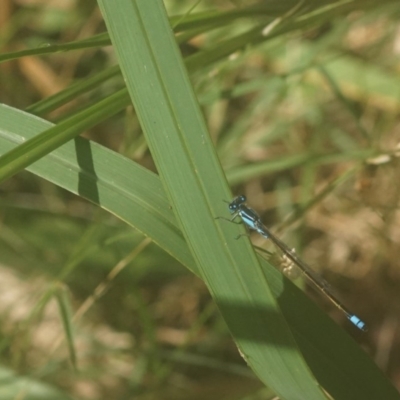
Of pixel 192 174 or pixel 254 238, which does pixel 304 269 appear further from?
pixel 254 238

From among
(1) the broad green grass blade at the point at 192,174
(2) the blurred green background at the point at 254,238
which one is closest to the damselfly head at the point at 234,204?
(1) the broad green grass blade at the point at 192,174

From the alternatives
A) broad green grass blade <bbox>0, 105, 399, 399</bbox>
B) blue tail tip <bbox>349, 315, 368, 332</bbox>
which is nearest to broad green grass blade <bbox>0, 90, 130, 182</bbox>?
broad green grass blade <bbox>0, 105, 399, 399</bbox>

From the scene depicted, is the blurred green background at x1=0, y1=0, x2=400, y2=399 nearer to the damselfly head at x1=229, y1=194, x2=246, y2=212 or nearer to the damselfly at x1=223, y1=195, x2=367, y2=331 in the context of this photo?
the damselfly at x1=223, y1=195, x2=367, y2=331

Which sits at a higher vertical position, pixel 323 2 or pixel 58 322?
pixel 58 322

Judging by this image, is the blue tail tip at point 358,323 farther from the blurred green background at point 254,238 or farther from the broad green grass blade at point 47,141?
the broad green grass blade at point 47,141

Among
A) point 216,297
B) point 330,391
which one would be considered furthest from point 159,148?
point 330,391

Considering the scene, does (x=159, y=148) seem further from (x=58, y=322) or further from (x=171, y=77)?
(x=58, y=322)
